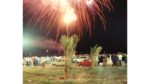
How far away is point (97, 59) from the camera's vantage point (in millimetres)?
1907

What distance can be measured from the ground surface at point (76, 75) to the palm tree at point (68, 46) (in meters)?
0.04

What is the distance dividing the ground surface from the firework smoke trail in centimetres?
25

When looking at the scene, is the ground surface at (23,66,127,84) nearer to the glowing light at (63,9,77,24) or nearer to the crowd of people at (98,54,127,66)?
the crowd of people at (98,54,127,66)

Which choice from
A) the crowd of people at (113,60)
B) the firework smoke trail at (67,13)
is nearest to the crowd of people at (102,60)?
the crowd of people at (113,60)

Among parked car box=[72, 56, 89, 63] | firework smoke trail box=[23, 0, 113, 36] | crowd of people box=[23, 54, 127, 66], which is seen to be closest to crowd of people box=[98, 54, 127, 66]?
crowd of people box=[23, 54, 127, 66]

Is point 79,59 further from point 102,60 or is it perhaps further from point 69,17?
point 69,17

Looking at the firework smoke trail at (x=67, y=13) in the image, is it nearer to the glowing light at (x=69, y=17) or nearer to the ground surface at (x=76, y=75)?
the glowing light at (x=69, y=17)

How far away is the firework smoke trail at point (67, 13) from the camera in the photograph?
190cm

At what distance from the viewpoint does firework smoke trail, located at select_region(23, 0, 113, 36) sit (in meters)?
1.90

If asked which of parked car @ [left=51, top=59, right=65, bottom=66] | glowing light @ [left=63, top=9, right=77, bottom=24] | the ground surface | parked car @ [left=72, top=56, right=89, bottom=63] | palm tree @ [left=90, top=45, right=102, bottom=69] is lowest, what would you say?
the ground surface
